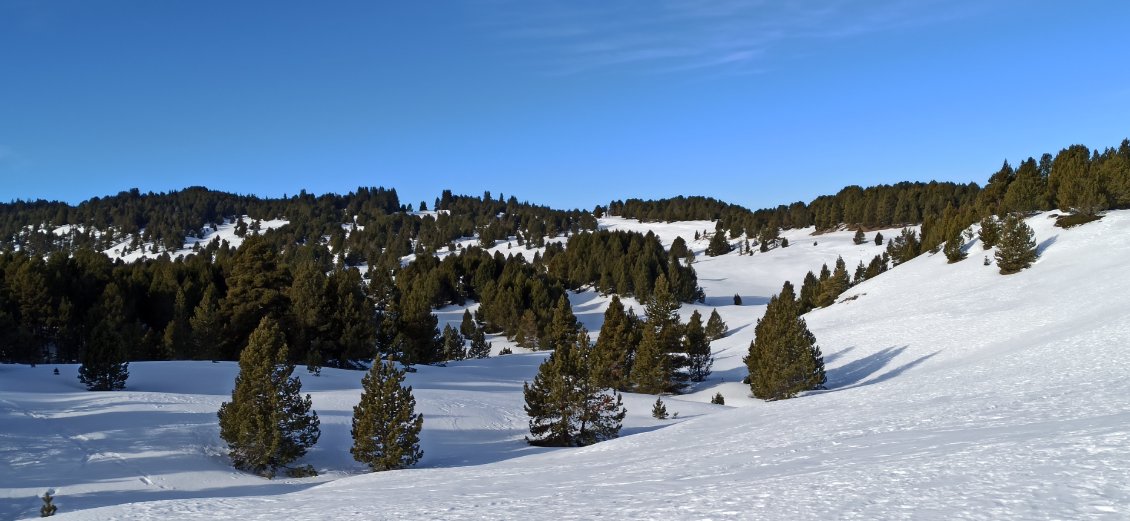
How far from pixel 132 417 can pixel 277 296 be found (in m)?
18.9

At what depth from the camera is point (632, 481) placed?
38.6ft

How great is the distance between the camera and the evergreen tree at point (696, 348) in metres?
39.4

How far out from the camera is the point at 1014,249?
42656 millimetres

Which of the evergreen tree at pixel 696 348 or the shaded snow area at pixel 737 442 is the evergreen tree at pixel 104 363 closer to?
the shaded snow area at pixel 737 442

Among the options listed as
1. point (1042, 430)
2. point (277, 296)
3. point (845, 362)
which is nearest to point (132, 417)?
point (277, 296)

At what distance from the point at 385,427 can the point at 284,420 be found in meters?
3.19

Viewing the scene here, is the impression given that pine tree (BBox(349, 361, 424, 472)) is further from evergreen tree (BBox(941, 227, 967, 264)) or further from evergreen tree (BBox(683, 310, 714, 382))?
evergreen tree (BBox(941, 227, 967, 264))

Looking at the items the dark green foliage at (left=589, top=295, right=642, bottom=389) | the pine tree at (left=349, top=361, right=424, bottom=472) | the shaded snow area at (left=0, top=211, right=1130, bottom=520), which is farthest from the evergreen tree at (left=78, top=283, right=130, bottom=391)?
the dark green foliage at (left=589, top=295, right=642, bottom=389)

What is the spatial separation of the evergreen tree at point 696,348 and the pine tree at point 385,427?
77.7 ft

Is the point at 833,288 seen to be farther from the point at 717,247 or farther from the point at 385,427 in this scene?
the point at 717,247

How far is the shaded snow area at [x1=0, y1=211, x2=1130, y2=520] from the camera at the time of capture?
8328 mm

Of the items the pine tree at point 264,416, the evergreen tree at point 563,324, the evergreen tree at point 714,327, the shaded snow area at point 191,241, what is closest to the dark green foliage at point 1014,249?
the evergreen tree at point 714,327

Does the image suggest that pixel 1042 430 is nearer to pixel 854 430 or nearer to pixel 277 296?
pixel 854 430

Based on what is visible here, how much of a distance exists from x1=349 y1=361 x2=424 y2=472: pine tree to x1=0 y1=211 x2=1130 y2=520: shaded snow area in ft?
3.43
